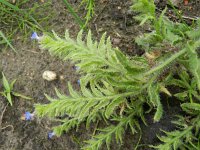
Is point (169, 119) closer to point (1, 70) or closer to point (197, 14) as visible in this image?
point (197, 14)

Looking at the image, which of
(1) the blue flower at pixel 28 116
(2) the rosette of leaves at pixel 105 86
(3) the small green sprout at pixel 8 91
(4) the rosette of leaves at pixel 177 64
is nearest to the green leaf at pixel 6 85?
(3) the small green sprout at pixel 8 91

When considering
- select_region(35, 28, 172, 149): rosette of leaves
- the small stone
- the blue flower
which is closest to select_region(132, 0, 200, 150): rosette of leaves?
select_region(35, 28, 172, 149): rosette of leaves

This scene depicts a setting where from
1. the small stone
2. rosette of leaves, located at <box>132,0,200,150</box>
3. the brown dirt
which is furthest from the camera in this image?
the small stone

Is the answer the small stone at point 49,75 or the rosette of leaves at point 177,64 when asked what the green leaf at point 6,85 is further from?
the rosette of leaves at point 177,64

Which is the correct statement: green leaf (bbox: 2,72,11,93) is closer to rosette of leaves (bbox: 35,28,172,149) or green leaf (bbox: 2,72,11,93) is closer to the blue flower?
the blue flower

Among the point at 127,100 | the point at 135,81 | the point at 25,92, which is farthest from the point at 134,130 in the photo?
the point at 25,92

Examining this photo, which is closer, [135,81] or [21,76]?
[135,81]

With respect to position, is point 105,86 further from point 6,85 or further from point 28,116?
point 6,85

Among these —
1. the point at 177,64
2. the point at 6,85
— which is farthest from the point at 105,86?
the point at 6,85

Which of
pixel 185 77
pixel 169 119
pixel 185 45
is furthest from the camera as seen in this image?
pixel 169 119

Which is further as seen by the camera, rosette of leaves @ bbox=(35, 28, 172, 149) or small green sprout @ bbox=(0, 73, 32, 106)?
small green sprout @ bbox=(0, 73, 32, 106)
